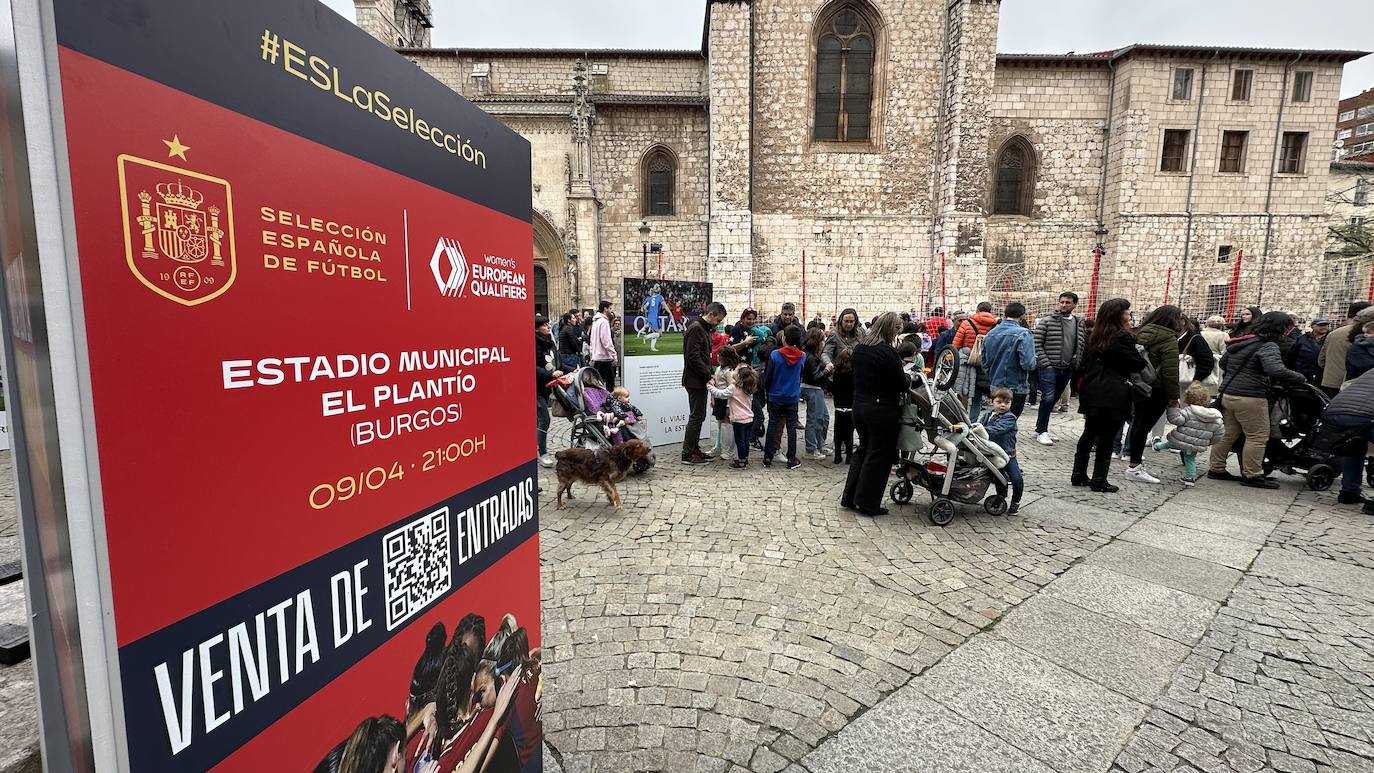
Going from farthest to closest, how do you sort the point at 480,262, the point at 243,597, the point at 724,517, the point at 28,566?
the point at 724,517 → the point at 480,262 → the point at 243,597 → the point at 28,566

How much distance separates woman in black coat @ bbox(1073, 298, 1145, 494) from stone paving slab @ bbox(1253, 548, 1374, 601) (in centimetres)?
147

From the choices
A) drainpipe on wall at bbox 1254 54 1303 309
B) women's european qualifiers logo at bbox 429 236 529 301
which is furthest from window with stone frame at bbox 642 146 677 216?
drainpipe on wall at bbox 1254 54 1303 309

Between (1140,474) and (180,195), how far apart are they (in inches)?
310

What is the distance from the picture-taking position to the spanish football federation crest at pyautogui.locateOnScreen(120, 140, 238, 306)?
743mm

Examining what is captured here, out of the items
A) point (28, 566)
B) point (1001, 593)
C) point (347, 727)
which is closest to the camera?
point (28, 566)

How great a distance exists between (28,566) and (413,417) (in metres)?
Answer: 0.60

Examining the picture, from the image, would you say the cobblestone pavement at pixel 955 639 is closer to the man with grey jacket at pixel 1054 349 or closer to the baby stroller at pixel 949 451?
the baby stroller at pixel 949 451

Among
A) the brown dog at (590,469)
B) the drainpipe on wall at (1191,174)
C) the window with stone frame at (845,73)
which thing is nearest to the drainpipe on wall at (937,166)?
the window with stone frame at (845,73)

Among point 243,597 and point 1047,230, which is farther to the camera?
point 1047,230

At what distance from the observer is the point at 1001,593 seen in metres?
3.48

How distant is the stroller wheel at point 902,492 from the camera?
5062mm

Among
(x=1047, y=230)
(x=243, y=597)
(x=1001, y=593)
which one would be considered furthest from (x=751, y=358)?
(x=1047, y=230)

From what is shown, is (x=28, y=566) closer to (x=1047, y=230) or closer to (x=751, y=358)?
(x=751, y=358)

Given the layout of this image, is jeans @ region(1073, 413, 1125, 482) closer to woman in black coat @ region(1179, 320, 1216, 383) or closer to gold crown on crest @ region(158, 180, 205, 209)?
woman in black coat @ region(1179, 320, 1216, 383)
